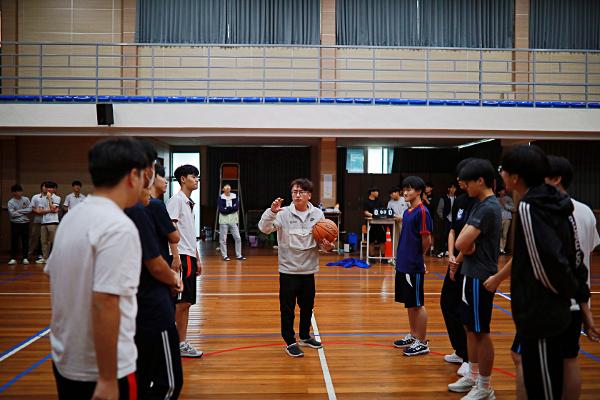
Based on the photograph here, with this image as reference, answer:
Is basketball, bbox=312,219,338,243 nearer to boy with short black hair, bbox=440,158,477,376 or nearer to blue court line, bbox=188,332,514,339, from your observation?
boy with short black hair, bbox=440,158,477,376

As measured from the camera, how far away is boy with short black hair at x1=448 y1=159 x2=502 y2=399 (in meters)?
3.59

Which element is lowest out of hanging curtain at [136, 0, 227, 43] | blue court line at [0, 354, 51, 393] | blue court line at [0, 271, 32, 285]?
blue court line at [0, 354, 51, 393]

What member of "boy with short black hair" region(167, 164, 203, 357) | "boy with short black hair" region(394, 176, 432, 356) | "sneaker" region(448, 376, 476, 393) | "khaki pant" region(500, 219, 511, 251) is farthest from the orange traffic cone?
"sneaker" region(448, 376, 476, 393)

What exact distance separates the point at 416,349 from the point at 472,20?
1146cm

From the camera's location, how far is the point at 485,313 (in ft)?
11.8

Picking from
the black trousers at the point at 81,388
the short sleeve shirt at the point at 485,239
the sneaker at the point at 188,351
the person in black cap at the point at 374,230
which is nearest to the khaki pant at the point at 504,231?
the person in black cap at the point at 374,230

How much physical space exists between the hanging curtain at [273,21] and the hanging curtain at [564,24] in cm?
581

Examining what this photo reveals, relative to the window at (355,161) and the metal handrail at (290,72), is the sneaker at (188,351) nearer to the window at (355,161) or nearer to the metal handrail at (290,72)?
the metal handrail at (290,72)

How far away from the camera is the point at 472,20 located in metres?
13.8

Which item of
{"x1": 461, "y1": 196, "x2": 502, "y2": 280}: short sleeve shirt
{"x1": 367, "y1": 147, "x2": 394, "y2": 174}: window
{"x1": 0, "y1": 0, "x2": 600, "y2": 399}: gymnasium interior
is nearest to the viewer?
{"x1": 461, "y1": 196, "x2": 502, "y2": 280}: short sleeve shirt

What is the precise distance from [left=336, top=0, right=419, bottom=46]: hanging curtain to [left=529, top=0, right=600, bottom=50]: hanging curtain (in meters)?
3.21

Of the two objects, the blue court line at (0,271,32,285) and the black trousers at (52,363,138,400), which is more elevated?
the black trousers at (52,363,138,400)

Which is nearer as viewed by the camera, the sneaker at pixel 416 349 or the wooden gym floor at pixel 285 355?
the wooden gym floor at pixel 285 355

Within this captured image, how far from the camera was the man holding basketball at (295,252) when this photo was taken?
479 cm
